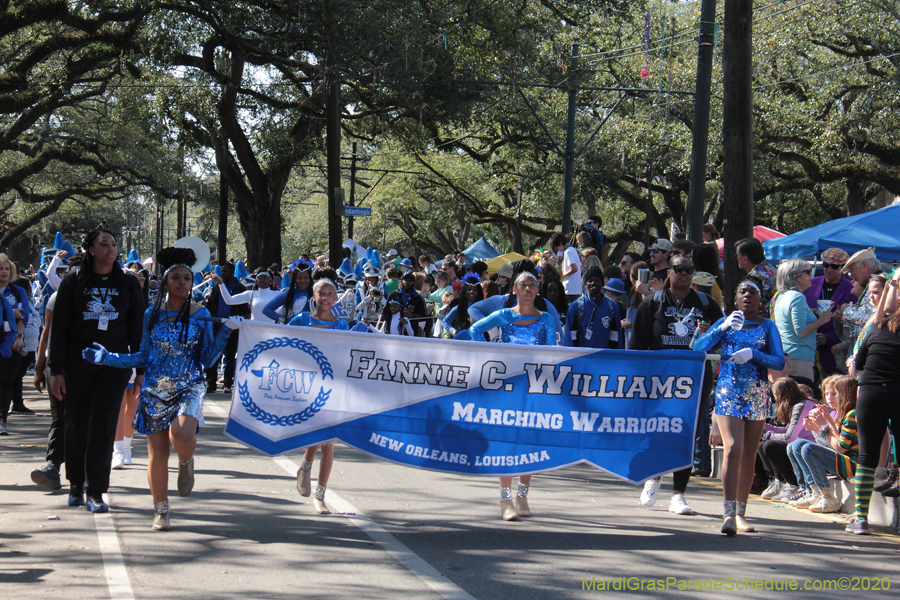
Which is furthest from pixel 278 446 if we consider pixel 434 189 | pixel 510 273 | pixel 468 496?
pixel 434 189

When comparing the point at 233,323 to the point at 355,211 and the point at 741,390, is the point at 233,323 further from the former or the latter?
the point at 355,211

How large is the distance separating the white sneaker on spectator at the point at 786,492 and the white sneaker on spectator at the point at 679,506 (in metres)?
1.19

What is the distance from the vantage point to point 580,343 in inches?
388

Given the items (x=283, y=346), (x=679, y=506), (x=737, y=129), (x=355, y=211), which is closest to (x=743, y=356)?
(x=679, y=506)

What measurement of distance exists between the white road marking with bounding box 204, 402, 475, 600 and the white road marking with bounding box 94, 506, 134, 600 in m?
1.57

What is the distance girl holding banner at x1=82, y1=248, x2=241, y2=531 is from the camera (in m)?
6.10

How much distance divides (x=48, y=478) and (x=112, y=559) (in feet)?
6.77

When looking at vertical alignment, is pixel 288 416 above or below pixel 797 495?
above

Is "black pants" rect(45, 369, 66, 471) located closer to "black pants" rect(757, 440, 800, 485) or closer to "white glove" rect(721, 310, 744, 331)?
"white glove" rect(721, 310, 744, 331)

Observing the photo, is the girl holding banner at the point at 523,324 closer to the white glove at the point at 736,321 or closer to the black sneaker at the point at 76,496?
the white glove at the point at 736,321

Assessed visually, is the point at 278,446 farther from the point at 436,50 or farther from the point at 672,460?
the point at 436,50

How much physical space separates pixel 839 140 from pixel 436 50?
11.3 metres

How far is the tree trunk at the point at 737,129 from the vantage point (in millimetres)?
10719

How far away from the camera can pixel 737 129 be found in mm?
10727
